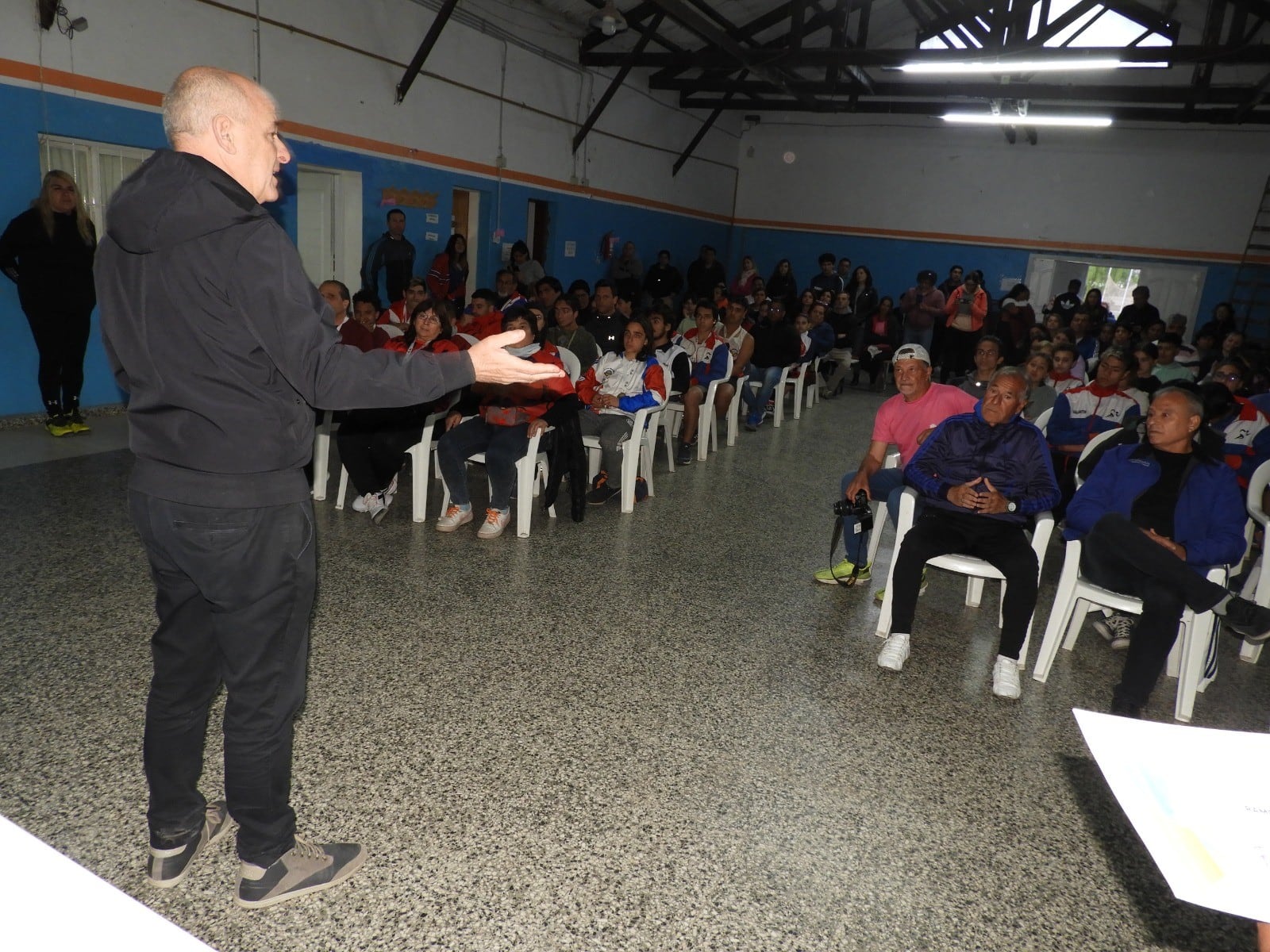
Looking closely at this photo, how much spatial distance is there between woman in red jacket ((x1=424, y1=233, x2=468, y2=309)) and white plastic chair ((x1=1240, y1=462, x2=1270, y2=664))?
6.94 metres

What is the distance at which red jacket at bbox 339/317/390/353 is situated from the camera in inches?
179

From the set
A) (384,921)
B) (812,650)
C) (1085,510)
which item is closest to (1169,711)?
(1085,510)

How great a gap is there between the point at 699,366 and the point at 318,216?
415 centimetres

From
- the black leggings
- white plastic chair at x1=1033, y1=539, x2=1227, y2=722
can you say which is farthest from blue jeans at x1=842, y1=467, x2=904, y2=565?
the black leggings

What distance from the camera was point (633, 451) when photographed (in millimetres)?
4754

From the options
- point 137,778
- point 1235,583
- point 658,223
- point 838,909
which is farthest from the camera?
point 658,223

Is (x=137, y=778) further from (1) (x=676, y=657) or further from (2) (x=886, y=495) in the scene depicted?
(2) (x=886, y=495)

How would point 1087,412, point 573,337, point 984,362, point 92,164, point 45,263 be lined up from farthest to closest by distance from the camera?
1. point 92,164
2. point 573,337
3. point 45,263
4. point 984,362
5. point 1087,412

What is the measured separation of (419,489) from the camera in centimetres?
423

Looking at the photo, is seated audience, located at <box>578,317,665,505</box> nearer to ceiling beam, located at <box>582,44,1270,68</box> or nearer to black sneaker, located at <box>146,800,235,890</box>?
black sneaker, located at <box>146,800,235,890</box>

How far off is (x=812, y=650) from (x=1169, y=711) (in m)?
1.23

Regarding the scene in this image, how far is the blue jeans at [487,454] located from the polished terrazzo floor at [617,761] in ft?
1.27

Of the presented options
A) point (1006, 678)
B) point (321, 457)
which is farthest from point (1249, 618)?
point (321, 457)

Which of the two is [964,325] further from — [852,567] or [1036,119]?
[852,567]
